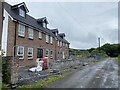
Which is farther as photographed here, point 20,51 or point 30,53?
point 30,53

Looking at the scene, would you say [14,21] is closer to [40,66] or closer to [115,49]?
[40,66]

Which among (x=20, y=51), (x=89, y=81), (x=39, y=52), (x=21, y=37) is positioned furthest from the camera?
(x=39, y=52)

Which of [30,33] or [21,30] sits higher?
[21,30]

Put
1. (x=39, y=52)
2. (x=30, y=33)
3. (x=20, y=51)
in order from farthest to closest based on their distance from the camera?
(x=39, y=52), (x=30, y=33), (x=20, y=51)

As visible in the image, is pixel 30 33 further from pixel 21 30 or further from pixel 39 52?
pixel 39 52

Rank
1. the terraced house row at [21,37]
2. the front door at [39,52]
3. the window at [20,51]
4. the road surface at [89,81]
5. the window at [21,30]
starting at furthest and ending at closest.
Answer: the front door at [39,52], the window at [21,30], the window at [20,51], the terraced house row at [21,37], the road surface at [89,81]

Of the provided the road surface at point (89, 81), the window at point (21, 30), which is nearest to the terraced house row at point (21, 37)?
the window at point (21, 30)

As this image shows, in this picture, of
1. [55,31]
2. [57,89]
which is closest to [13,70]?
[57,89]

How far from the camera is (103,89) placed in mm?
8883

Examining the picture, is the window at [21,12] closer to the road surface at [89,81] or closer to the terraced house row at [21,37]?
the terraced house row at [21,37]

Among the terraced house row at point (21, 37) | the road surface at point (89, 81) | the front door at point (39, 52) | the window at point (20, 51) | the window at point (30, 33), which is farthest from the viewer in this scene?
the front door at point (39, 52)

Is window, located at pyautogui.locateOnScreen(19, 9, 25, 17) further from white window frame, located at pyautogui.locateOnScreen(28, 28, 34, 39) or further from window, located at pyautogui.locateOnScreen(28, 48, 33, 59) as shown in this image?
window, located at pyautogui.locateOnScreen(28, 48, 33, 59)

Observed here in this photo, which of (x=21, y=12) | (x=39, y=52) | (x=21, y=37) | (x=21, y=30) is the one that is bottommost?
(x=39, y=52)

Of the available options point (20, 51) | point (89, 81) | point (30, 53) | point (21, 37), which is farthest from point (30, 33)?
point (89, 81)
